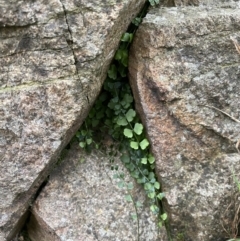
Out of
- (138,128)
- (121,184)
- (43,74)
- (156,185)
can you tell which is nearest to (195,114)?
(138,128)

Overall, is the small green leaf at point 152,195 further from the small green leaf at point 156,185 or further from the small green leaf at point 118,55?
the small green leaf at point 118,55

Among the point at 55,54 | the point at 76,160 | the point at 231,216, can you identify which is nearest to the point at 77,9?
the point at 55,54

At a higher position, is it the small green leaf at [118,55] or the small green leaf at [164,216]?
the small green leaf at [118,55]

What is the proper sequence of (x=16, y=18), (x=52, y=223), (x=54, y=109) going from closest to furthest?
(x=16, y=18) < (x=54, y=109) < (x=52, y=223)

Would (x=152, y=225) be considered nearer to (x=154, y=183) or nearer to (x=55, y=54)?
(x=154, y=183)

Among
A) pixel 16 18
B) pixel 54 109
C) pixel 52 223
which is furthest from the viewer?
pixel 52 223

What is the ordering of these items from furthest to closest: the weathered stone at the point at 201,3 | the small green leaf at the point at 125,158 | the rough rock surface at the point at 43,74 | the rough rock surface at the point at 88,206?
the weathered stone at the point at 201,3 < the small green leaf at the point at 125,158 < the rough rock surface at the point at 88,206 < the rough rock surface at the point at 43,74

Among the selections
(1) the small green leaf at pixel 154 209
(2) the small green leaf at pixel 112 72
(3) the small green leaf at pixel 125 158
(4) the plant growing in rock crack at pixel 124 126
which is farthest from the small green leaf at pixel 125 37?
(1) the small green leaf at pixel 154 209

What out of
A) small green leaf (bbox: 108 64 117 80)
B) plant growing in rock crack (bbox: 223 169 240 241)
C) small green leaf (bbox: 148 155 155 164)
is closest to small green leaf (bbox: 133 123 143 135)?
small green leaf (bbox: 148 155 155 164)
